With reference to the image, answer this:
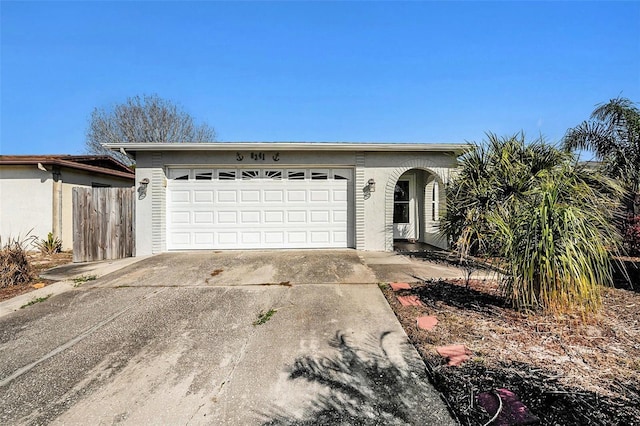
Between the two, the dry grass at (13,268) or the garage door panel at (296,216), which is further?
the garage door panel at (296,216)

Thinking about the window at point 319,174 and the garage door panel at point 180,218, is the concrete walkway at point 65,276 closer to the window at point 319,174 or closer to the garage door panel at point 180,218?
the garage door panel at point 180,218

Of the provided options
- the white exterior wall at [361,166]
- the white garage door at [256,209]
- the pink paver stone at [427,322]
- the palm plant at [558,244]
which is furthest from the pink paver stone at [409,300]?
the white garage door at [256,209]

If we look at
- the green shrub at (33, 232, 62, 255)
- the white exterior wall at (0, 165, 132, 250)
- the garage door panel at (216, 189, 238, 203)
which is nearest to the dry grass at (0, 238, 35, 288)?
the green shrub at (33, 232, 62, 255)

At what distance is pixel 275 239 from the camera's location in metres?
8.73

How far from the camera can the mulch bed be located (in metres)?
2.02

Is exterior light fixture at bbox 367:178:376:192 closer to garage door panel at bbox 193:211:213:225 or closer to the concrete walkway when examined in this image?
garage door panel at bbox 193:211:213:225

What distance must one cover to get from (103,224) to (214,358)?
7183mm

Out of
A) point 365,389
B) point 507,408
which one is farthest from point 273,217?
point 507,408

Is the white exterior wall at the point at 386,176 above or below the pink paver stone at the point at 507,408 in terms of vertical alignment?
above

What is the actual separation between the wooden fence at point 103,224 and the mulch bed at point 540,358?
25.8 feet

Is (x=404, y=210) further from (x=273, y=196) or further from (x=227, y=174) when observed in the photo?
(x=227, y=174)

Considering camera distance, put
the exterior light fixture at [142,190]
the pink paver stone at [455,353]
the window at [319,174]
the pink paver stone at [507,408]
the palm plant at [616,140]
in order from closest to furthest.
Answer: the pink paver stone at [507,408] < the pink paver stone at [455,353] < the palm plant at [616,140] < the exterior light fixture at [142,190] < the window at [319,174]

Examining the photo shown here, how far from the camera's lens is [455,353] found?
2.79 meters

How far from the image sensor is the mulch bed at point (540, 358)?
2.02 m
